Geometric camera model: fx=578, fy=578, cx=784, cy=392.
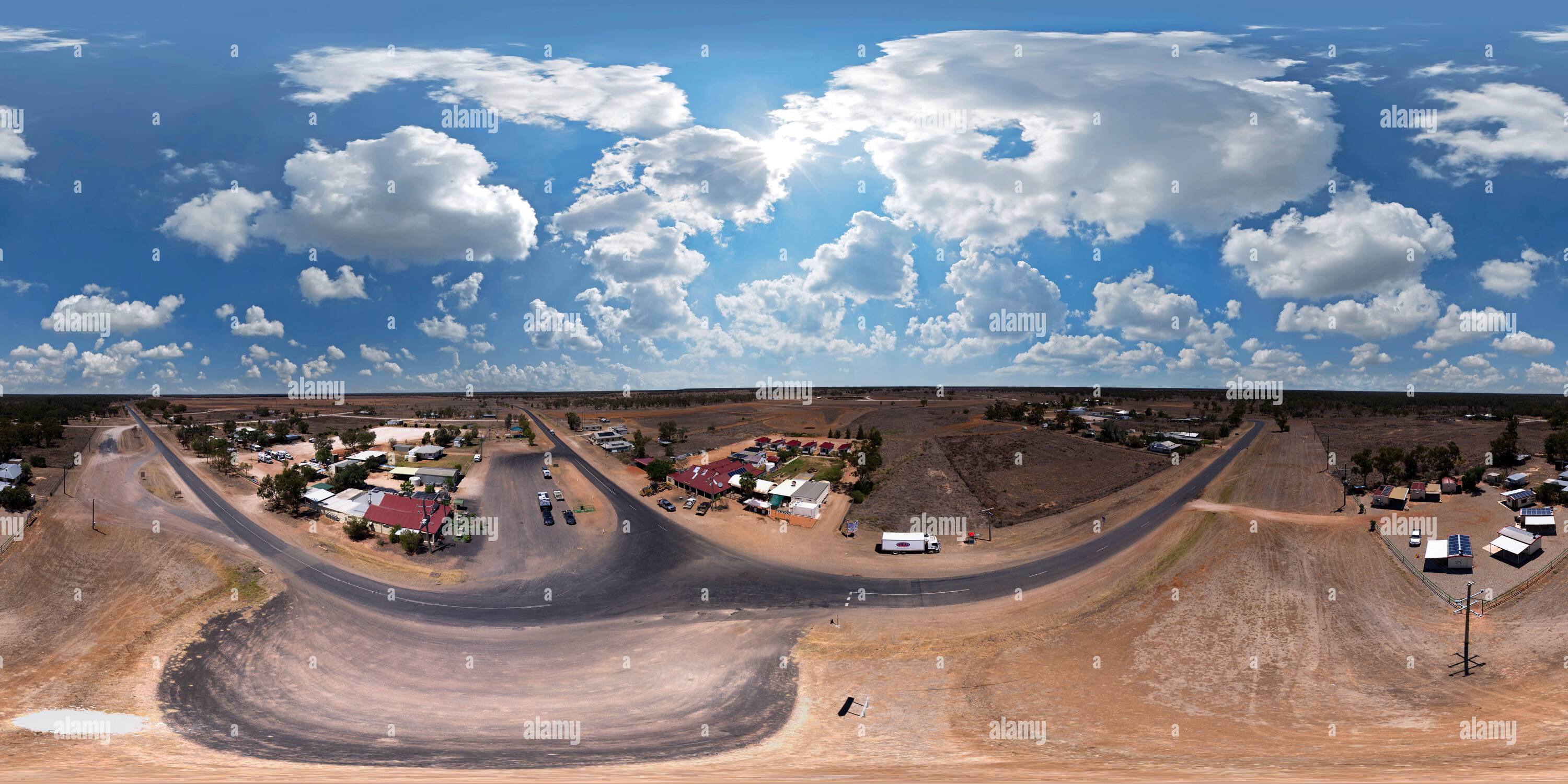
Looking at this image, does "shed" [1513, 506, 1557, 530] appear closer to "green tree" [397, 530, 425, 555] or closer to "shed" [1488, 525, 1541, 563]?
"shed" [1488, 525, 1541, 563]

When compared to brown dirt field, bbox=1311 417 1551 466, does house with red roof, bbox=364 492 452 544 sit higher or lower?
lower

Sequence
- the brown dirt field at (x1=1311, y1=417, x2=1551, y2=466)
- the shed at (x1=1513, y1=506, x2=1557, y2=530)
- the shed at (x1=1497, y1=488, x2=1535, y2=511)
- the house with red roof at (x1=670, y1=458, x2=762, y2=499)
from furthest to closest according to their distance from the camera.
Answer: the brown dirt field at (x1=1311, y1=417, x2=1551, y2=466) → the house with red roof at (x1=670, y1=458, x2=762, y2=499) → the shed at (x1=1497, y1=488, x2=1535, y2=511) → the shed at (x1=1513, y1=506, x2=1557, y2=530)

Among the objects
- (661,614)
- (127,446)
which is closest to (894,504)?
(661,614)

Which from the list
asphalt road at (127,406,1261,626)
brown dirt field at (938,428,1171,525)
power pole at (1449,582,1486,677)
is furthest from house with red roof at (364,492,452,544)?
power pole at (1449,582,1486,677)

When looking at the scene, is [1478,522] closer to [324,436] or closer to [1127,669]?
[1127,669]

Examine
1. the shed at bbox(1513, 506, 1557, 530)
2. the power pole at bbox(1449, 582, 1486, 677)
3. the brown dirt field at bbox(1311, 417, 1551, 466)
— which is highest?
the brown dirt field at bbox(1311, 417, 1551, 466)

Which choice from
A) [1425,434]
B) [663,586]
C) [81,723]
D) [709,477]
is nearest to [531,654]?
[663,586]

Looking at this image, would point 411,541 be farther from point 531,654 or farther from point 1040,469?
point 1040,469
